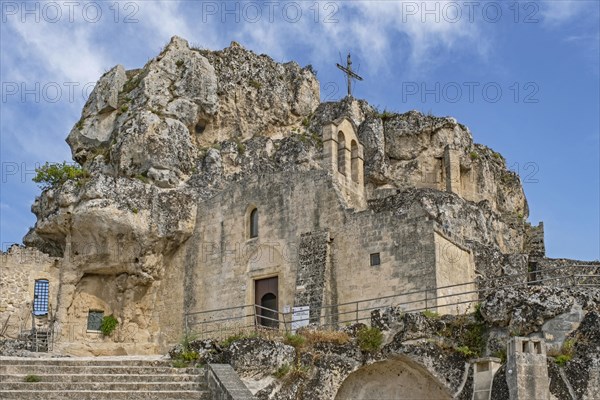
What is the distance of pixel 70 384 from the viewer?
70.2 feet

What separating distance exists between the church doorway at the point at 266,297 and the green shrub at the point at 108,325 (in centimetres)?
608

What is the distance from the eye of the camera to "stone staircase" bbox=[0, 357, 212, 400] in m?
21.1

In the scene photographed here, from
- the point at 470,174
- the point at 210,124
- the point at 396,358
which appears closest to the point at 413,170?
the point at 470,174

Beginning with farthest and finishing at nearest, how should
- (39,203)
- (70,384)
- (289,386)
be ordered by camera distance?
(39,203), (289,386), (70,384)

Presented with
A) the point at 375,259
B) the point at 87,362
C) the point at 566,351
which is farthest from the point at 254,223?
the point at 566,351

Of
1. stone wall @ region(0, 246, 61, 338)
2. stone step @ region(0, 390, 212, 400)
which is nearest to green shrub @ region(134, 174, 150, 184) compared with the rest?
stone wall @ region(0, 246, 61, 338)

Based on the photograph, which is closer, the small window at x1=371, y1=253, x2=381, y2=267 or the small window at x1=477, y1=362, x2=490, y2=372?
the small window at x1=477, y1=362, x2=490, y2=372

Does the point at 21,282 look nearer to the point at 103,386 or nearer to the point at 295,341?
the point at 103,386

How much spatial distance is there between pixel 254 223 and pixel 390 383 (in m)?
10.2

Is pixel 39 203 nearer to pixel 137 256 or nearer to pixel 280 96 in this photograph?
pixel 137 256

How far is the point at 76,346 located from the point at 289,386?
1282 centimetres

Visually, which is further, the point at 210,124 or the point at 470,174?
the point at 470,174

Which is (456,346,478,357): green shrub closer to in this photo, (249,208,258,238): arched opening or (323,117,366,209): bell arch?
(323,117,366,209): bell arch

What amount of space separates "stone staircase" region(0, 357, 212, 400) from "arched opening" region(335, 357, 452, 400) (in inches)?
159
